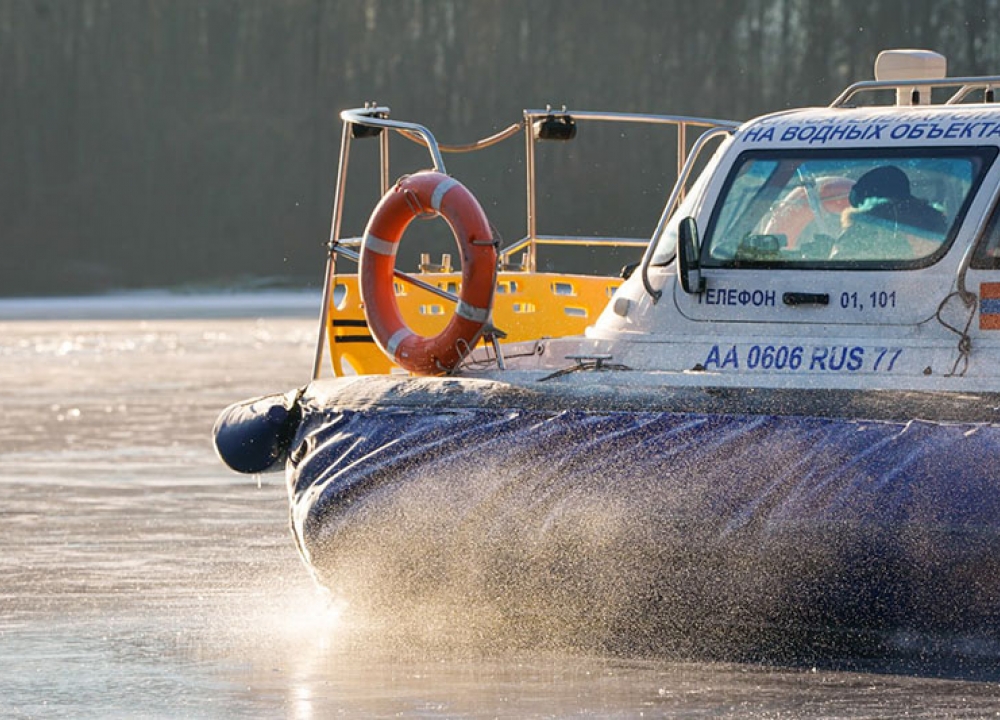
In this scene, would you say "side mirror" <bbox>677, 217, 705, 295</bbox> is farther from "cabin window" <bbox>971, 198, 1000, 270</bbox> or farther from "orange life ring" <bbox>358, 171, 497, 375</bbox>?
"cabin window" <bbox>971, 198, 1000, 270</bbox>

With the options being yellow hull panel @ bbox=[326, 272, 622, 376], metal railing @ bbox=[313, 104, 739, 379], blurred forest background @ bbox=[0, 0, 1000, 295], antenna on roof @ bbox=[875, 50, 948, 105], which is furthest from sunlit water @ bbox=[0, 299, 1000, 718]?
blurred forest background @ bbox=[0, 0, 1000, 295]

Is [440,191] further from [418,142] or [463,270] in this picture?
[418,142]

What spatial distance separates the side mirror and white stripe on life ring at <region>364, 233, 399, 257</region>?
39.5 inches

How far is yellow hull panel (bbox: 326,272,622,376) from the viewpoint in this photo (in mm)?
8922

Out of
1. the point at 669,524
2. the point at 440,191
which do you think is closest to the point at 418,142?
the point at 440,191

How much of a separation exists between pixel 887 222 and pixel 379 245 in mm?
1650

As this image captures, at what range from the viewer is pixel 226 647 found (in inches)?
252

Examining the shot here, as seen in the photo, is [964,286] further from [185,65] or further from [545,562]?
[185,65]

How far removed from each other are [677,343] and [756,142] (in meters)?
0.67

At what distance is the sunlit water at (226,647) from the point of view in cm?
Answer: 558

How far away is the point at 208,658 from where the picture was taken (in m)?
6.23

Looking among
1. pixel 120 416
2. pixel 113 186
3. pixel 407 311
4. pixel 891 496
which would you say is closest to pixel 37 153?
pixel 113 186

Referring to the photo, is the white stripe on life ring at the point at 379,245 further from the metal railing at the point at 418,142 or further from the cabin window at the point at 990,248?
the cabin window at the point at 990,248

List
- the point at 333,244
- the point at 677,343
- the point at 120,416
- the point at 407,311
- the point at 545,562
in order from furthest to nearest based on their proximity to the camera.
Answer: the point at 120,416 < the point at 407,311 < the point at 333,244 < the point at 677,343 < the point at 545,562
